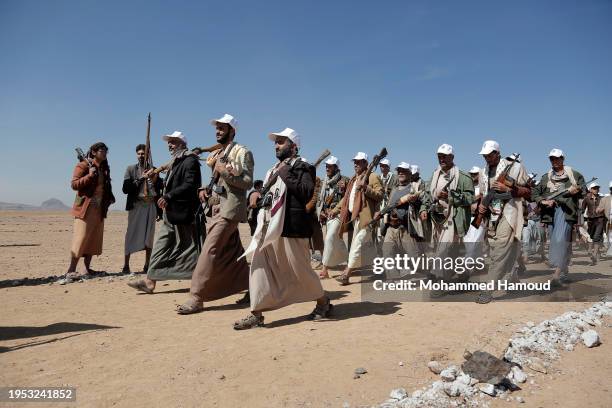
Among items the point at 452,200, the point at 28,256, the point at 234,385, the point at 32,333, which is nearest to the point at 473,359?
the point at 234,385

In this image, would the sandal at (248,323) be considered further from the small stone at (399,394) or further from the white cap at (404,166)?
the white cap at (404,166)

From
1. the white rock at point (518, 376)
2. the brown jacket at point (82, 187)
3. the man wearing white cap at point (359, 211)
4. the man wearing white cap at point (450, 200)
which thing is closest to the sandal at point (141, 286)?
the brown jacket at point (82, 187)

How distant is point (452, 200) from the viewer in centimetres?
669

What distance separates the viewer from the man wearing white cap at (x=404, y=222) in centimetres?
798

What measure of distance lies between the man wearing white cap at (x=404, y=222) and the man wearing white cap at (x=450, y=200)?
0.90 m

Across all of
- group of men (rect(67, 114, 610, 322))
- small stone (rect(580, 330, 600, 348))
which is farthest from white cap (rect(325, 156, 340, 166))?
small stone (rect(580, 330, 600, 348))

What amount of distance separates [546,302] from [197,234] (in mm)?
4721

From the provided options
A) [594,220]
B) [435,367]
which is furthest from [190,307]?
[594,220]

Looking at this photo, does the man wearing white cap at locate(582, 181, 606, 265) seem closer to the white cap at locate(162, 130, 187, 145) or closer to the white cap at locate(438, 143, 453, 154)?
the white cap at locate(438, 143, 453, 154)

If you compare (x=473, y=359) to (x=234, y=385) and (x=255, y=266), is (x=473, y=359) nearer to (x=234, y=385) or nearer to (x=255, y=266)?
(x=234, y=385)

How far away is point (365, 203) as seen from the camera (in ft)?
25.2

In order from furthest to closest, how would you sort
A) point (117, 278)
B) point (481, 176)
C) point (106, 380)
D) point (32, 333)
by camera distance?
point (117, 278) → point (481, 176) → point (32, 333) → point (106, 380)

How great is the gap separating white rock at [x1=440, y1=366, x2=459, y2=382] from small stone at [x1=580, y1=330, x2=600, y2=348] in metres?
1.62

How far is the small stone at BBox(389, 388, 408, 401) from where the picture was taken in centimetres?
308
